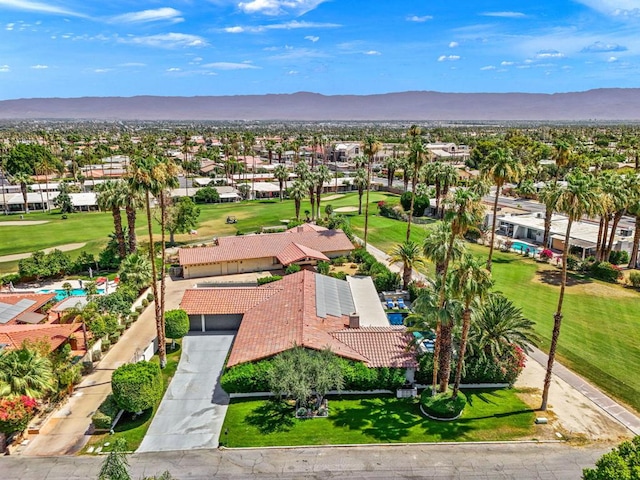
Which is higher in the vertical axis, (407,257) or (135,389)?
(407,257)

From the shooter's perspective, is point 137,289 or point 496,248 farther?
point 496,248

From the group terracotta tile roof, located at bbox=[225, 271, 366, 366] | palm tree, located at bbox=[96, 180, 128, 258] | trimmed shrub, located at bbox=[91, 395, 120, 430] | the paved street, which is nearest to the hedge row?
terracotta tile roof, located at bbox=[225, 271, 366, 366]

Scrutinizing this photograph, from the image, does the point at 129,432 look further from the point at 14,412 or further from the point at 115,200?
the point at 115,200

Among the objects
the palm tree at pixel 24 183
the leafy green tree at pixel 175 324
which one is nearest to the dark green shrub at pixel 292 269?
the leafy green tree at pixel 175 324

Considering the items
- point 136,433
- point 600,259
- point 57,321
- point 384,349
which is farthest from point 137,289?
point 600,259

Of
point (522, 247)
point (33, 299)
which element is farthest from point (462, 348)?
point (522, 247)

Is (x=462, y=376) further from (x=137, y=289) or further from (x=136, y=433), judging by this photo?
(x=137, y=289)
